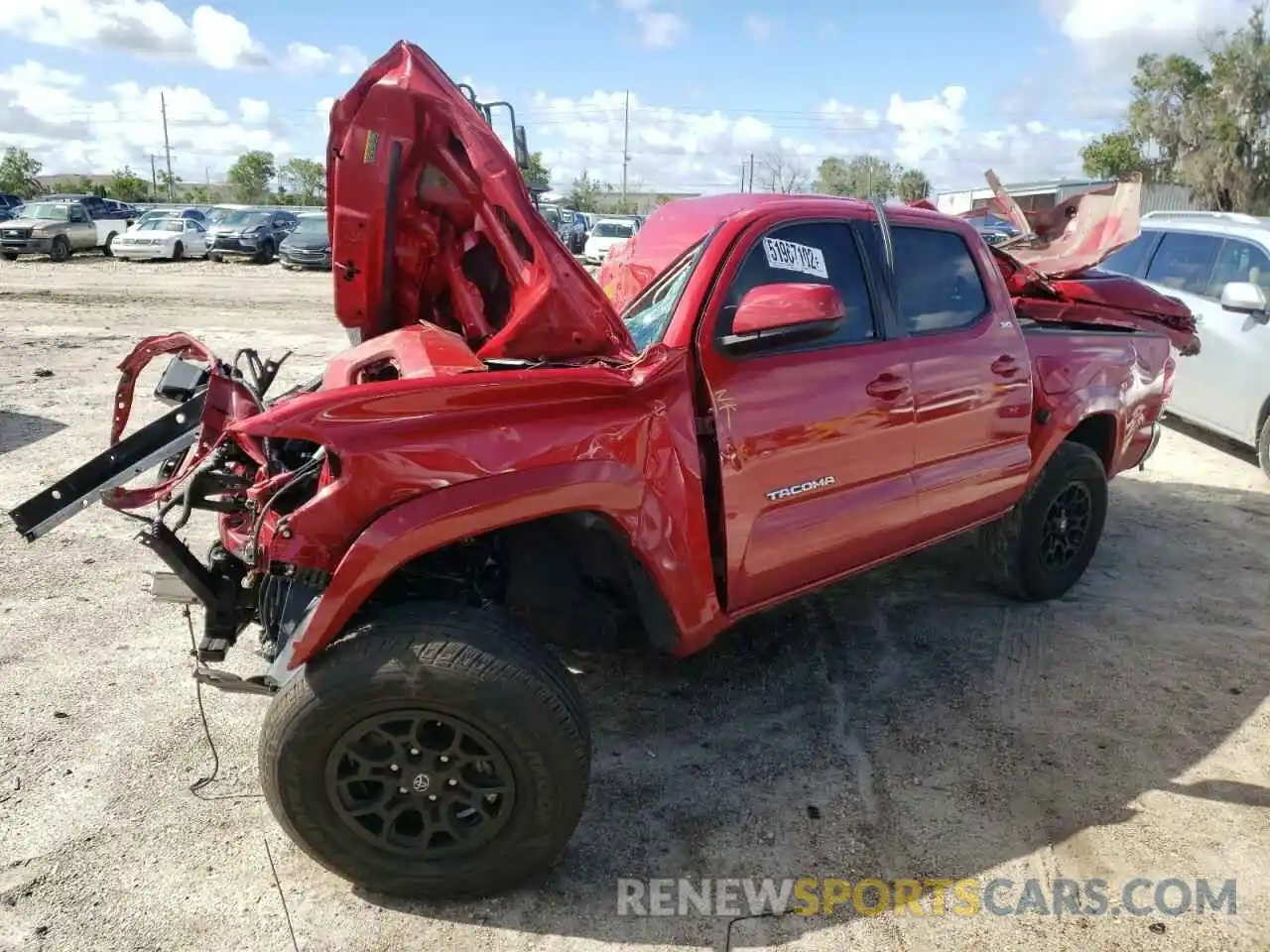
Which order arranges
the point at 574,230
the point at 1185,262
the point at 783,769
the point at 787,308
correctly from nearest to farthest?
1. the point at 787,308
2. the point at 783,769
3. the point at 1185,262
4. the point at 574,230

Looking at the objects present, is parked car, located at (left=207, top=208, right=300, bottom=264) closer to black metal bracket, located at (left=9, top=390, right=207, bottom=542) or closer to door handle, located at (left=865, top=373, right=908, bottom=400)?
black metal bracket, located at (left=9, top=390, right=207, bottom=542)

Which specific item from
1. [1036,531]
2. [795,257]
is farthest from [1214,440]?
[795,257]

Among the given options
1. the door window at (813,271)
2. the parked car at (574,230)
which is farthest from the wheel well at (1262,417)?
the parked car at (574,230)

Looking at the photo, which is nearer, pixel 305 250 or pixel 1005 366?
pixel 1005 366

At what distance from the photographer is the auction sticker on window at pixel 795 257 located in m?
3.33

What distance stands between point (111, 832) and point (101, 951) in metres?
0.53

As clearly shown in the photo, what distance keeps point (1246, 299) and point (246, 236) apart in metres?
25.6

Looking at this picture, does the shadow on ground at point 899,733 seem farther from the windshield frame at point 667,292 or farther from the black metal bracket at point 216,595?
the windshield frame at point 667,292

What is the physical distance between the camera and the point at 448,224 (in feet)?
10.2

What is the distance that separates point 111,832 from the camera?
297 cm

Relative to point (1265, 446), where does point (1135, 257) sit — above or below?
above

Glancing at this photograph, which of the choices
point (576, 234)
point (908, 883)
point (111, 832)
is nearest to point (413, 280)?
point (111, 832)

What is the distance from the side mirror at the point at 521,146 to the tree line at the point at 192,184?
65.7 meters

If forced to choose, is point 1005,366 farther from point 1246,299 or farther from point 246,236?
point 246,236
